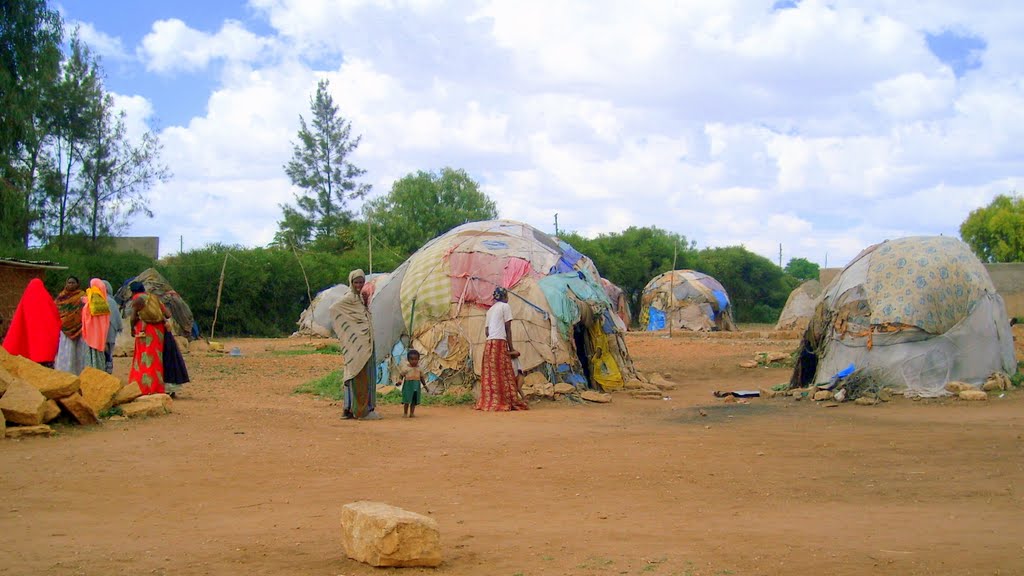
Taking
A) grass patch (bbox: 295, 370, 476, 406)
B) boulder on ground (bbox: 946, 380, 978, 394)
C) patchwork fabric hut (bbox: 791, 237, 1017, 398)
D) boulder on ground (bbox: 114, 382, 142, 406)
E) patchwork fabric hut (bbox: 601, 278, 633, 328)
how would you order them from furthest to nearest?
patchwork fabric hut (bbox: 601, 278, 633, 328)
grass patch (bbox: 295, 370, 476, 406)
patchwork fabric hut (bbox: 791, 237, 1017, 398)
boulder on ground (bbox: 946, 380, 978, 394)
boulder on ground (bbox: 114, 382, 142, 406)

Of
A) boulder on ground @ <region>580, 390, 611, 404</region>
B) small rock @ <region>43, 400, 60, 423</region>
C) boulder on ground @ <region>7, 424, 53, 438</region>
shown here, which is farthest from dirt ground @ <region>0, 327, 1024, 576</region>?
boulder on ground @ <region>580, 390, 611, 404</region>

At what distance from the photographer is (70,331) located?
1205 centimetres

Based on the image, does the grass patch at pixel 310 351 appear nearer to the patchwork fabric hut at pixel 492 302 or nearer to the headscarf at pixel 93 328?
the patchwork fabric hut at pixel 492 302

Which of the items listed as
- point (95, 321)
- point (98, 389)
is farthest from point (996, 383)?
point (95, 321)

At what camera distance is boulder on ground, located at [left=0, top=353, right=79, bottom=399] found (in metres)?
9.50

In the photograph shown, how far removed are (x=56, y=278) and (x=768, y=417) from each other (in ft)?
69.3

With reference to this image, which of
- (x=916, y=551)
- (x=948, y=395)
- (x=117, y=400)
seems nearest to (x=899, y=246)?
(x=948, y=395)

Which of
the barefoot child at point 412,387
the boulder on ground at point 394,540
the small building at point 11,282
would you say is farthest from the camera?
the small building at point 11,282

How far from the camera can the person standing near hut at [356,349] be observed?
11055mm

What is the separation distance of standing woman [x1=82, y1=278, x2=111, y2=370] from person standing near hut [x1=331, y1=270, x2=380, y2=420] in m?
3.26

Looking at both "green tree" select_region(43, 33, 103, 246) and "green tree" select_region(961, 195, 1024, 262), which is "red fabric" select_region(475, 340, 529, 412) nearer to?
"green tree" select_region(43, 33, 103, 246)

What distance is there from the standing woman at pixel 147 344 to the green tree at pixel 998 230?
40.3 meters

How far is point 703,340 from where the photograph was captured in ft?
83.6

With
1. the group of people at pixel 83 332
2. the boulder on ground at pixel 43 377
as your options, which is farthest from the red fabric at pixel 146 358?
the boulder on ground at pixel 43 377
